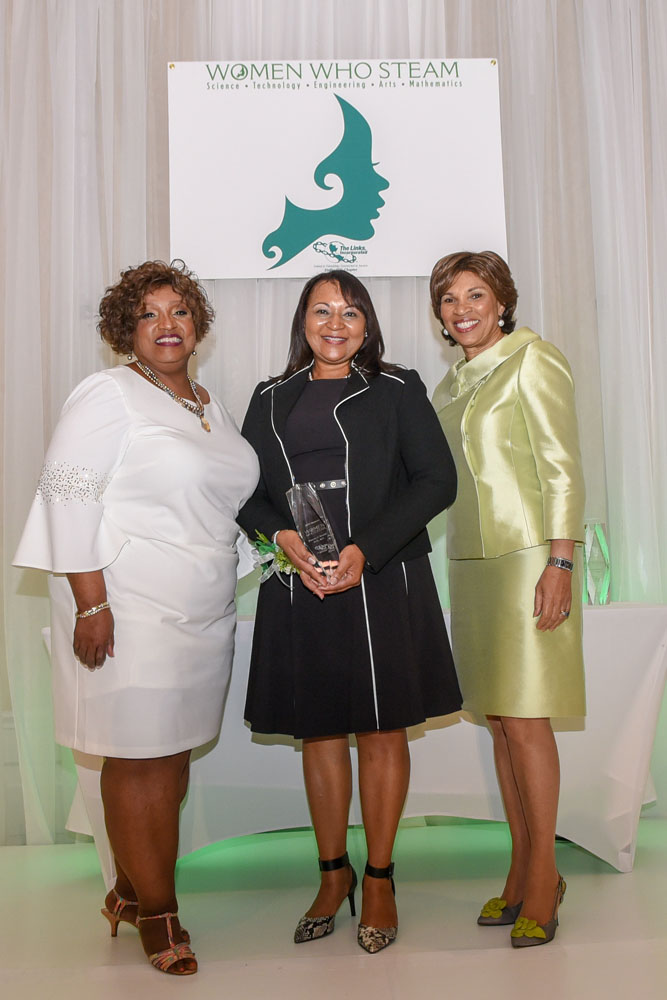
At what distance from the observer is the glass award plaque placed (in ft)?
7.36

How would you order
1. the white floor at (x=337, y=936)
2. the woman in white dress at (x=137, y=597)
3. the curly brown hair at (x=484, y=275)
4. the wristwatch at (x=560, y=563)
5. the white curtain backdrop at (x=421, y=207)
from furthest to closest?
the white curtain backdrop at (x=421, y=207), the curly brown hair at (x=484, y=275), the wristwatch at (x=560, y=563), the woman in white dress at (x=137, y=597), the white floor at (x=337, y=936)

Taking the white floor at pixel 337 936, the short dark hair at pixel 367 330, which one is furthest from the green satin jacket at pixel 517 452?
the white floor at pixel 337 936

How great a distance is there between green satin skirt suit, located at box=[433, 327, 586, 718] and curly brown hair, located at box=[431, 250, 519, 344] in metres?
0.15

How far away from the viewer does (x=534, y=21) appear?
3.50m

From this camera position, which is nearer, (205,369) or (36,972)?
(36,972)

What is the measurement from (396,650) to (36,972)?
1222mm

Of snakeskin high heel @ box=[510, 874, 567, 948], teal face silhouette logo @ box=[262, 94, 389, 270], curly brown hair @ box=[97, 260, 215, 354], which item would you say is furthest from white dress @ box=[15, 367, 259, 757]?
teal face silhouette logo @ box=[262, 94, 389, 270]

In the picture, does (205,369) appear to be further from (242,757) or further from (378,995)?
(378,995)

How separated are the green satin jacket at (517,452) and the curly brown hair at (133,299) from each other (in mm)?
815

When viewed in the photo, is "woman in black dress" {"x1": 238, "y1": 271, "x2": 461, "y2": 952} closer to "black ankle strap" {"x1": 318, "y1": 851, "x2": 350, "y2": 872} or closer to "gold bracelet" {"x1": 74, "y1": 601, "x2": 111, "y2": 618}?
"black ankle strap" {"x1": 318, "y1": 851, "x2": 350, "y2": 872}

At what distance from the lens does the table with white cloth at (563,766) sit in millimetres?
2742

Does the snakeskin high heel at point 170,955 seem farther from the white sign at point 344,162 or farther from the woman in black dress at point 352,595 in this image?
the white sign at point 344,162

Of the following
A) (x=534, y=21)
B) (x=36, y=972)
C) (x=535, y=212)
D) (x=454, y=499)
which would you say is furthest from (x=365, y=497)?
(x=534, y=21)

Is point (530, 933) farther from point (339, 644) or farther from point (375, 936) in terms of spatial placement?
point (339, 644)
